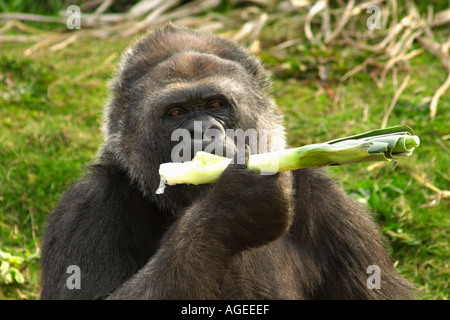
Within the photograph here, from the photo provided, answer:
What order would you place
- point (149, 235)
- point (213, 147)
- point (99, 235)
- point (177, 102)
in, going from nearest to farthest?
point (213, 147)
point (99, 235)
point (177, 102)
point (149, 235)

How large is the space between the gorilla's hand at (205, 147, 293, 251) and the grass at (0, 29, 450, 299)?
1774 mm

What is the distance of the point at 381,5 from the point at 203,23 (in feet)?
10.3

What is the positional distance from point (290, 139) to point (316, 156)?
4.42m

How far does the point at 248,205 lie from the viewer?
4.03m

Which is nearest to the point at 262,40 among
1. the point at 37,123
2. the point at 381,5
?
the point at 381,5

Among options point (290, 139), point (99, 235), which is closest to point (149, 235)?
point (99, 235)

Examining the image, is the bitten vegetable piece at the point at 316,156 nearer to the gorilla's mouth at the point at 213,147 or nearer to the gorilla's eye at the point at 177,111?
the gorilla's mouth at the point at 213,147

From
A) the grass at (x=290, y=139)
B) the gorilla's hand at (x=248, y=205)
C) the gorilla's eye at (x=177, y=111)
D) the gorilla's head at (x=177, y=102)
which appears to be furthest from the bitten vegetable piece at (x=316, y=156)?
the grass at (x=290, y=139)

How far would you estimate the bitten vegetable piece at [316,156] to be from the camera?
3807 millimetres

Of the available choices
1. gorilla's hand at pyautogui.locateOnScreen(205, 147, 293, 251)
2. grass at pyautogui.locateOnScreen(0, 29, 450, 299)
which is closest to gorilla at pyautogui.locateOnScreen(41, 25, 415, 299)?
gorilla's hand at pyautogui.locateOnScreen(205, 147, 293, 251)

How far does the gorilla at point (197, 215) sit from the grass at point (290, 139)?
0.63m

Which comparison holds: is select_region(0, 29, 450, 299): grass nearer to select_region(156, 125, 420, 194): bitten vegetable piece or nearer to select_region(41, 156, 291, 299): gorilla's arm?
select_region(41, 156, 291, 299): gorilla's arm

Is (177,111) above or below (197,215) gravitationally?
above

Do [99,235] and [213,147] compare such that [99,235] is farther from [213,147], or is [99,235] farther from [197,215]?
[213,147]
